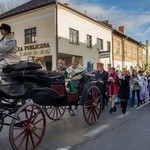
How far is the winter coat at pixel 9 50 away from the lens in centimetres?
611

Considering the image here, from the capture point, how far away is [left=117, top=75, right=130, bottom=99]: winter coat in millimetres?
11359

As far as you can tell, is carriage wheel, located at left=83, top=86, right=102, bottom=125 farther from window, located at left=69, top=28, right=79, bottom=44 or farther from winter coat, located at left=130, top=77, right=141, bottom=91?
window, located at left=69, top=28, right=79, bottom=44

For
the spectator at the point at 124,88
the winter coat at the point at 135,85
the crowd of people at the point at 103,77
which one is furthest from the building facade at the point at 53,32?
the spectator at the point at 124,88

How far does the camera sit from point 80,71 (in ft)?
28.5

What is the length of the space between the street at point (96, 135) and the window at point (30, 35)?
1799 centimetres

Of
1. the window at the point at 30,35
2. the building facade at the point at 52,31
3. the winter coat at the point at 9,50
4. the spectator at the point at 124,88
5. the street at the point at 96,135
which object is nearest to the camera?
the winter coat at the point at 9,50

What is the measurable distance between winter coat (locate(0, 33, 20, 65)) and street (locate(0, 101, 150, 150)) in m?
1.67

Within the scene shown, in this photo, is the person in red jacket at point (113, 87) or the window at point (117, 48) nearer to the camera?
the person in red jacket at point (113, 87)

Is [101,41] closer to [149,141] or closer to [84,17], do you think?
[84,17]

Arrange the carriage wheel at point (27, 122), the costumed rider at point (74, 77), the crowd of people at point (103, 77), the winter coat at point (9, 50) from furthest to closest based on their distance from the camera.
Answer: the costumed rider at point (74, 77) → the crowd of people at point (103, 77) → the winter coat at point (9, 50) → the carriage wheel at point (27, 122)

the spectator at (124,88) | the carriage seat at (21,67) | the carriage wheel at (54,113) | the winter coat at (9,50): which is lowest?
the carriage wheel at (54,113)

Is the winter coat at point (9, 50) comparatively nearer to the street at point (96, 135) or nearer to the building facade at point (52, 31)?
the street at point (96, 135)

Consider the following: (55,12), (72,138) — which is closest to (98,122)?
(72,138)

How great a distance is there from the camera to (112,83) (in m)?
11.5
